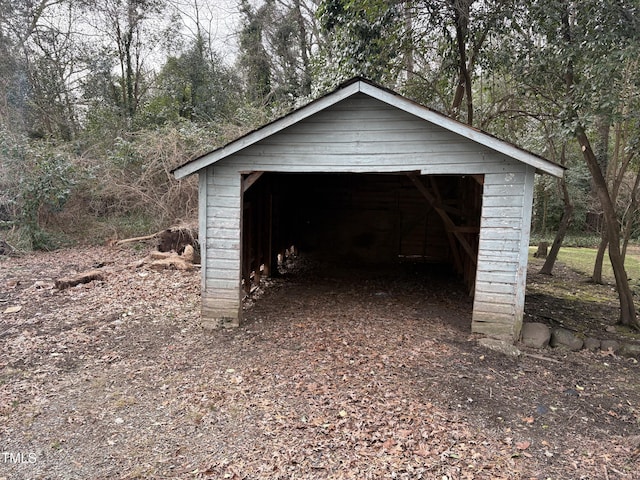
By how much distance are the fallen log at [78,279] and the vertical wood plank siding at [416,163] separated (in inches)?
159

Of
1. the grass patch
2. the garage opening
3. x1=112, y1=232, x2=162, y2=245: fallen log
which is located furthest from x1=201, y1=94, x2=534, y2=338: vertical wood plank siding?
the grass patch

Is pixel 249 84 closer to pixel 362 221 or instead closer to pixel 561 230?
pixel 362 221

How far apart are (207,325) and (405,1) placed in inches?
278

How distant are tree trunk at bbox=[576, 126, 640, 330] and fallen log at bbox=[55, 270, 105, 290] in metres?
8.98

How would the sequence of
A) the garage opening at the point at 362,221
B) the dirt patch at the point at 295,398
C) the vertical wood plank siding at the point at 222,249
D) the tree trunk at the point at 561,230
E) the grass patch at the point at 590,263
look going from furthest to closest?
the grass patch at the point at 590,263, the garage opening at the point at 362,221, the tree trunk at the point at 561,230, the vertical wood plank siding at the point at 222,249, the dirt patch at the point at 295,398

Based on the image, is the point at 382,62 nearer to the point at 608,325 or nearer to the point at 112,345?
the point at 608,325

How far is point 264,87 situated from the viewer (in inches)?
741

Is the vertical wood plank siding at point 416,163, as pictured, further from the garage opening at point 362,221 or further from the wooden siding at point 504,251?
the garage opening at point 362,221

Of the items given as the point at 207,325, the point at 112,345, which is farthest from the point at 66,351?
the point at 207,325

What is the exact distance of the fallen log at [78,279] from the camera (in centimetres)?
755

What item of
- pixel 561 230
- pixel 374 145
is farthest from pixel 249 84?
pixel 374 145

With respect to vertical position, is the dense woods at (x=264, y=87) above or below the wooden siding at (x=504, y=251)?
above

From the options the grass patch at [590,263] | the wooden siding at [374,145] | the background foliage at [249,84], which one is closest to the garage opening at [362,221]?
the background foliage at [249,84]

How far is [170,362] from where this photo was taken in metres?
4.78
